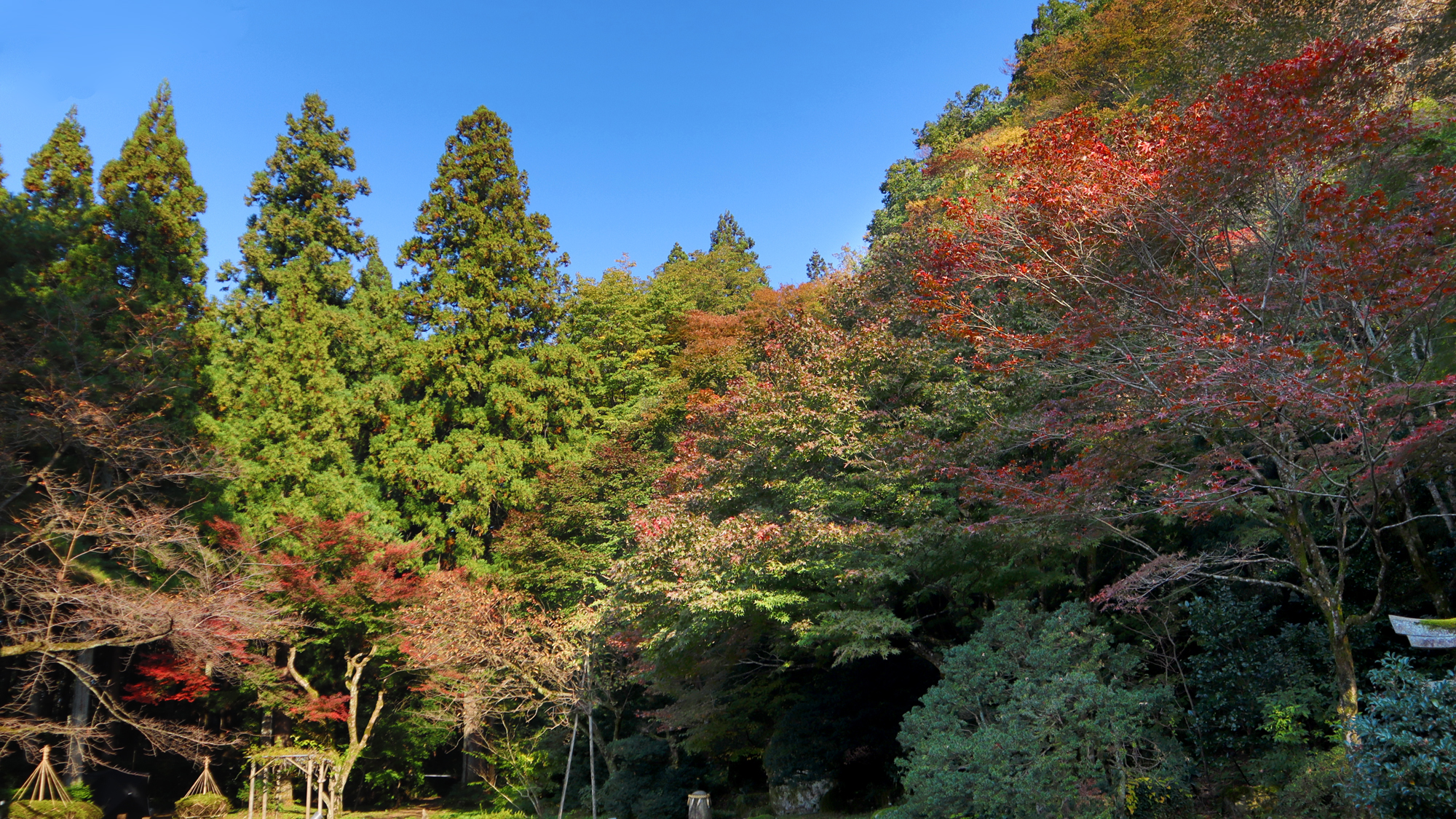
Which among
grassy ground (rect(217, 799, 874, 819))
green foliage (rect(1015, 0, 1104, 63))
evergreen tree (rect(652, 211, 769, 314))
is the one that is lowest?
grassy ground (rect(217, 799, 874, 819))

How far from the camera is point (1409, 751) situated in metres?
4.57

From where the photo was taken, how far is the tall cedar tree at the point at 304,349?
1586 centimetres

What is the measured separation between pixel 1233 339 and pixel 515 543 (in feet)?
46.1

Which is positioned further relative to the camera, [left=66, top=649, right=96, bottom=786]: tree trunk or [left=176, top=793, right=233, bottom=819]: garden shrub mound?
[left=176, top=793, right=233, bottom=819]: garden shrub mound

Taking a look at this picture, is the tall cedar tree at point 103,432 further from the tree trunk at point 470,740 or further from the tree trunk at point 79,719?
the tree trunk at point 470,740

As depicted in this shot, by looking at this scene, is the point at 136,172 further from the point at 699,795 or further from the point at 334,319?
the point at 699,795

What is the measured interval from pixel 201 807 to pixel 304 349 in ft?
29.1

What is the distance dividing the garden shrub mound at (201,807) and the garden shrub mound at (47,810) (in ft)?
6.43

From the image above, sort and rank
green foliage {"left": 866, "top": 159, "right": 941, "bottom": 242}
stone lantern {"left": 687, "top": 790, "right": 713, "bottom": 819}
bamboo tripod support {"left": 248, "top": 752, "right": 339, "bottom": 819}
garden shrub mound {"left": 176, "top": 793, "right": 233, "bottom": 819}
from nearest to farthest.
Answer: stone lantern {"left": 687, "top": 790, "right": 713, "bottom": 819}, bamboo tripod support {"left": 248, "top": 752, "right": 339, "bottom": 819}, garden shrub mound {"left": 176, "top": 793, "right": 233, "bottom": 819}, green foliage {"left": 866, "top": 159, "right": 941, "bottom": 242}

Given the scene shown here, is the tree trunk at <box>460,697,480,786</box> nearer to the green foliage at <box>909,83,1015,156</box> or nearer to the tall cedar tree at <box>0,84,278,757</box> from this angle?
the tall cedar tree at <box>0,84,278,757</box>

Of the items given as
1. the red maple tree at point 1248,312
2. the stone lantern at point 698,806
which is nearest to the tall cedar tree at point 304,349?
the stone lantern at point 698,806

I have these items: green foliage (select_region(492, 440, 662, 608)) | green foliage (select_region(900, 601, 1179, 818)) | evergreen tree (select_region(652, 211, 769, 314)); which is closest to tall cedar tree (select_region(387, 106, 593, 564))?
green foliage (select_region(492, 440, 662, 608))

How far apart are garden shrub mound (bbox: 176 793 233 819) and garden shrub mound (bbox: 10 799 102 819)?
196 centimetres

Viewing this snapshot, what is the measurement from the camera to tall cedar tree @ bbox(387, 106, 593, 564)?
1764 centimetres
